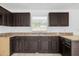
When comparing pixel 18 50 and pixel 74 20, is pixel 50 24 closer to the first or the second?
pixel 74 20

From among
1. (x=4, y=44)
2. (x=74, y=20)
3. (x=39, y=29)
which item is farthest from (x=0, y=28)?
(x=74, y=20)

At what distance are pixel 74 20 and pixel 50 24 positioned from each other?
143 cm

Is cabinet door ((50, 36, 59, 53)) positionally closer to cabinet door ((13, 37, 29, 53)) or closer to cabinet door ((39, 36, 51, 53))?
cabinet door ((39, 36, 51, 53))

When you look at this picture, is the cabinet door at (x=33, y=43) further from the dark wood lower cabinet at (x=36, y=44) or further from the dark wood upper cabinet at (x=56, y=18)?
the dark wood upper cabinet at (x=56, y=18)

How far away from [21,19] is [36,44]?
1716 millimetres

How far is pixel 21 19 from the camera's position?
8.06 meters

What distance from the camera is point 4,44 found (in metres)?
6.04

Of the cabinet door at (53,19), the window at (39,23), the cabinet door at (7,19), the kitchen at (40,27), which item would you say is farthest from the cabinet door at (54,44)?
the cabinet door at (7,19)

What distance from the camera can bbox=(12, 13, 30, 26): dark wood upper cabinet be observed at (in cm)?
805

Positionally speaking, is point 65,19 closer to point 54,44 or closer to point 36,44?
point 54,44

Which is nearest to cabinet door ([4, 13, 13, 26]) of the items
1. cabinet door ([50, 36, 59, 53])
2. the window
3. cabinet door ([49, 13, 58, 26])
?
the window

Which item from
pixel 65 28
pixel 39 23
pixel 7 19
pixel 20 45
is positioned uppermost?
pixel 7 19

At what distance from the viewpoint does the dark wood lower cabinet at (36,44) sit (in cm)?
729

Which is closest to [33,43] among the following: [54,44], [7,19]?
[54,44]
